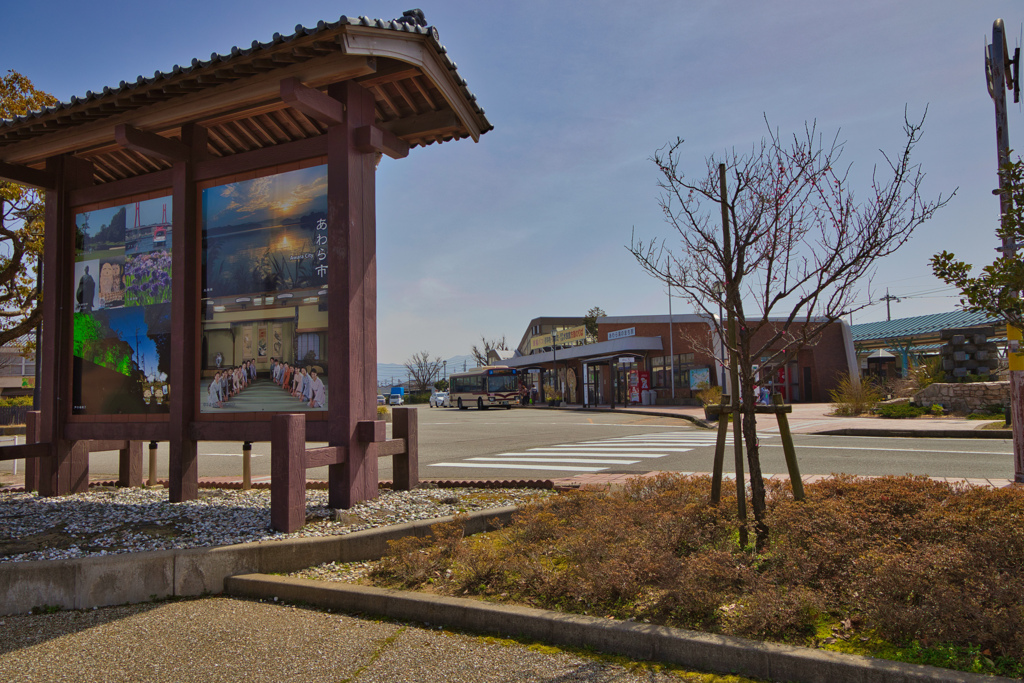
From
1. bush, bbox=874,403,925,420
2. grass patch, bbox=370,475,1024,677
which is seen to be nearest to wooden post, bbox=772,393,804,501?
grass patch, bbox=370,475,1024,677

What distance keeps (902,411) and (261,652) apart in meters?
22.5

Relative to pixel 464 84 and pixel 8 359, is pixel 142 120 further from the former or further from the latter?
pixel 8 359

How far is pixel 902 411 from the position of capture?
2112 centimetres

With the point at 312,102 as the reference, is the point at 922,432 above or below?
below

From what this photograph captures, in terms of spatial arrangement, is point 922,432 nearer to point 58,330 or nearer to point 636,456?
point 636,456

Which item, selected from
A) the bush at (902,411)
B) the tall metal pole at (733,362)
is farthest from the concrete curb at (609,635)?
the bush at (902,411)

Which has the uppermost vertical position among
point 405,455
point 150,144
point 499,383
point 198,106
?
point 198,106

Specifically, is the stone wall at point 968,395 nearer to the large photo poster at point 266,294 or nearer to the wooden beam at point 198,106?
the large photo poster at point 266,294

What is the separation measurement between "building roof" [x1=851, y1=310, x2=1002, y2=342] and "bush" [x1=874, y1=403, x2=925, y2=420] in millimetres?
20256

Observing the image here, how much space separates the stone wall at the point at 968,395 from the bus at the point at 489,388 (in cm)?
2797

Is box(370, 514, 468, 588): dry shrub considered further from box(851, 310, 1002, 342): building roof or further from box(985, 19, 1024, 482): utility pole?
box(851, 310, 1002, 342): building roof

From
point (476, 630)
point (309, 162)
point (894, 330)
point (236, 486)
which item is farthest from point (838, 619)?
point (894, 330)

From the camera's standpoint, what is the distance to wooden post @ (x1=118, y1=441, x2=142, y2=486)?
7941 millimetres

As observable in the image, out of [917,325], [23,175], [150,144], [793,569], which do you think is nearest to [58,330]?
[23,175]
